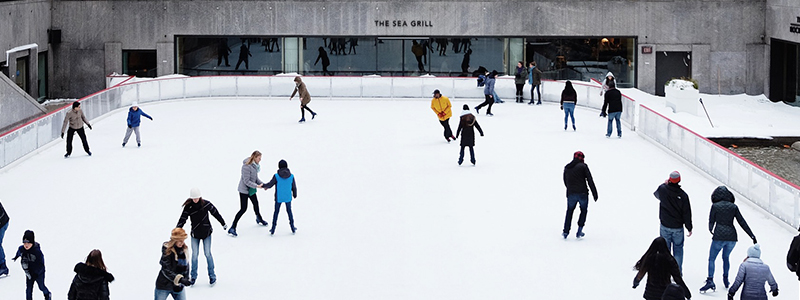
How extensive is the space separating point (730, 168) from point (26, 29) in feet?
85.0

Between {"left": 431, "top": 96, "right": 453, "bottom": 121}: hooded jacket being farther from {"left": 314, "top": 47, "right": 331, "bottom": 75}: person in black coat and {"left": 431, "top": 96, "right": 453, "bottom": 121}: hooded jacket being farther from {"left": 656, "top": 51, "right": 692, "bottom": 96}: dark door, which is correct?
{"left": 656, "top": 51, "right": 692, "bottom": 96}: dark door

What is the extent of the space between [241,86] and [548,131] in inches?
450

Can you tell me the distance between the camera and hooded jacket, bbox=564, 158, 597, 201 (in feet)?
46.5

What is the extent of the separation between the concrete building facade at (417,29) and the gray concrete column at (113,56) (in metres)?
0.04

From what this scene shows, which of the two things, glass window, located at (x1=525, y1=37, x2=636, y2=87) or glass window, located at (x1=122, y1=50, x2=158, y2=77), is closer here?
glass window, located at (x1=525, y1=37, x2=636, y2=87)

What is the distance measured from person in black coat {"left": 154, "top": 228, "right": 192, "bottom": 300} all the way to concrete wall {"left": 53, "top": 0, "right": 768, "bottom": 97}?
28.0m

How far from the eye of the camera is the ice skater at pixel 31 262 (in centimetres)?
1148

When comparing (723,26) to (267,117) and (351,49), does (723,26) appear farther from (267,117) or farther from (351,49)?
(267,117)

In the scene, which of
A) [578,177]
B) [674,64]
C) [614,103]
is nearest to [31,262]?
[578,177]

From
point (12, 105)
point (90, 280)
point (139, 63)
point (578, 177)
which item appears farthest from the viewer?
point (139, 63)

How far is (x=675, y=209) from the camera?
12250 mm

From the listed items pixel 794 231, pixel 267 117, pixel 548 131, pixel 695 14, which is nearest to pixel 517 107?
pixel 548 131

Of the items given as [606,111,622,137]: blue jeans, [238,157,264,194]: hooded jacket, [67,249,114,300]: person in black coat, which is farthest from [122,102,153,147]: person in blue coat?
[67,249,114,300]: person in black coat

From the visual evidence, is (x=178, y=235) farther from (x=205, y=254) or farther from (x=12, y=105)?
(x=12, y=105)
